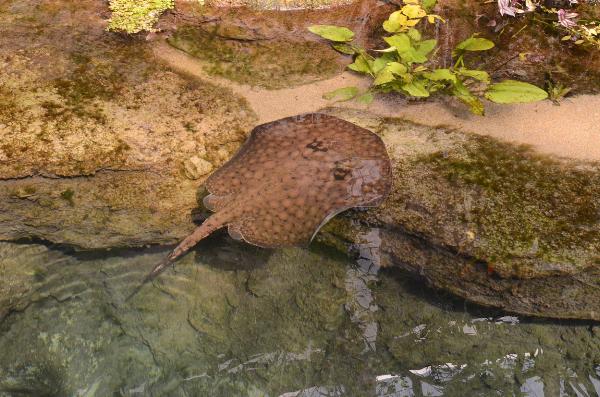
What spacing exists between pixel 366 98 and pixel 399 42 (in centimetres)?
75

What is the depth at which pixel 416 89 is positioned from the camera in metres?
5.30

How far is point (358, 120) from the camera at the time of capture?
509 centimetres

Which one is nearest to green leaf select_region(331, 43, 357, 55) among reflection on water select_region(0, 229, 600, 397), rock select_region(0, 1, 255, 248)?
rock select_region(0, 1, 255, 248)

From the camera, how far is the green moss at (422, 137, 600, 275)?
13.3 ft

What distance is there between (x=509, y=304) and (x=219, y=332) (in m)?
2.46

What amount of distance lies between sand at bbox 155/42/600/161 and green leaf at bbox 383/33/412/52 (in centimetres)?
46

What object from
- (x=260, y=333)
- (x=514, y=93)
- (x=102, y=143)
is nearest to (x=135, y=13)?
(x=102, y=143)

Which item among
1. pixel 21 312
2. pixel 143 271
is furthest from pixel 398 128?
pixel 21 312

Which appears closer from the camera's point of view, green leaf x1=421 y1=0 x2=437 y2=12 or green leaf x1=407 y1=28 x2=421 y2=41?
green leaf x1=407 y1=28 x2=421 y2=41

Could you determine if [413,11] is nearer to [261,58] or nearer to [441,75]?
[441,75]

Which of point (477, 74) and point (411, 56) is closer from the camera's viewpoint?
point (477, 74)

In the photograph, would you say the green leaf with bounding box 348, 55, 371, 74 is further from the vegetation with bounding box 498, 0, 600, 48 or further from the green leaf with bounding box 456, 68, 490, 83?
the vegetation with bounding box 498, 0, 600, 48

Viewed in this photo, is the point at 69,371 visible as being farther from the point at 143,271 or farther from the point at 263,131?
the point at 263,131

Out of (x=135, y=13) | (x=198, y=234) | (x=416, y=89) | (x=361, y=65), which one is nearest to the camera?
(x=198, y=234)
